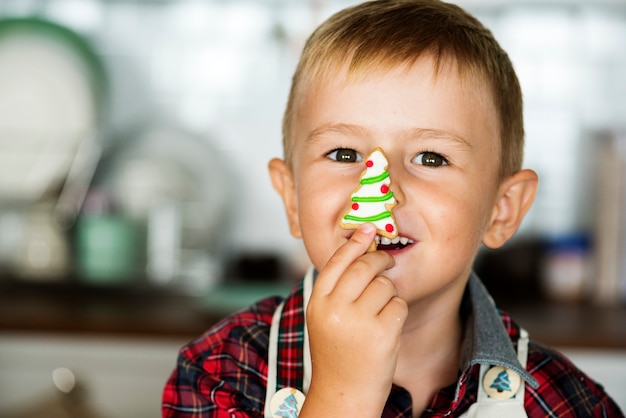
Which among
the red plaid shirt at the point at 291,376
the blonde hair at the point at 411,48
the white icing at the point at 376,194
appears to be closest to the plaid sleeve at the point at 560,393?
the red plaid shirt at the point at 291,376

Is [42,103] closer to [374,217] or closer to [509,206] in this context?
[509,206]

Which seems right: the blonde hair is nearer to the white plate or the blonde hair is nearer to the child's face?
the child's face

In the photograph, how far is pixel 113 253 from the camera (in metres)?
2.23

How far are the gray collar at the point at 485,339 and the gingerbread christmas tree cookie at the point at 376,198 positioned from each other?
0.91 ft

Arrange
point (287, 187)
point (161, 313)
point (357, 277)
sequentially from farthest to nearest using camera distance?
point (161, 313) < point (287, 187) < point (357, 277)

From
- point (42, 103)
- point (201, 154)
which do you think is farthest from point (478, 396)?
point (42, 103)

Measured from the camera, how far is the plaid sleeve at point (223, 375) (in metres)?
1.10

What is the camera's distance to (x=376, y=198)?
3.04ft

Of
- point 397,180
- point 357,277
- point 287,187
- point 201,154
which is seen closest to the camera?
point 357,277

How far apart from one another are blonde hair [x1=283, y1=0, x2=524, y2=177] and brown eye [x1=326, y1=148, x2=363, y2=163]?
0.32ft

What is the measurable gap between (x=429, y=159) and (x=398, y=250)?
4.9 inches

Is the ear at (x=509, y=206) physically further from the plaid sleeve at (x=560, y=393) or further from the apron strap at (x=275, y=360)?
the apron strap at (x=275, y=360)

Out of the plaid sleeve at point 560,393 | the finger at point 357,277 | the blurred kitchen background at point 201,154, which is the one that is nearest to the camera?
the finger at point 357,277

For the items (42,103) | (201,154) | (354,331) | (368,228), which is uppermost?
(42,103)
